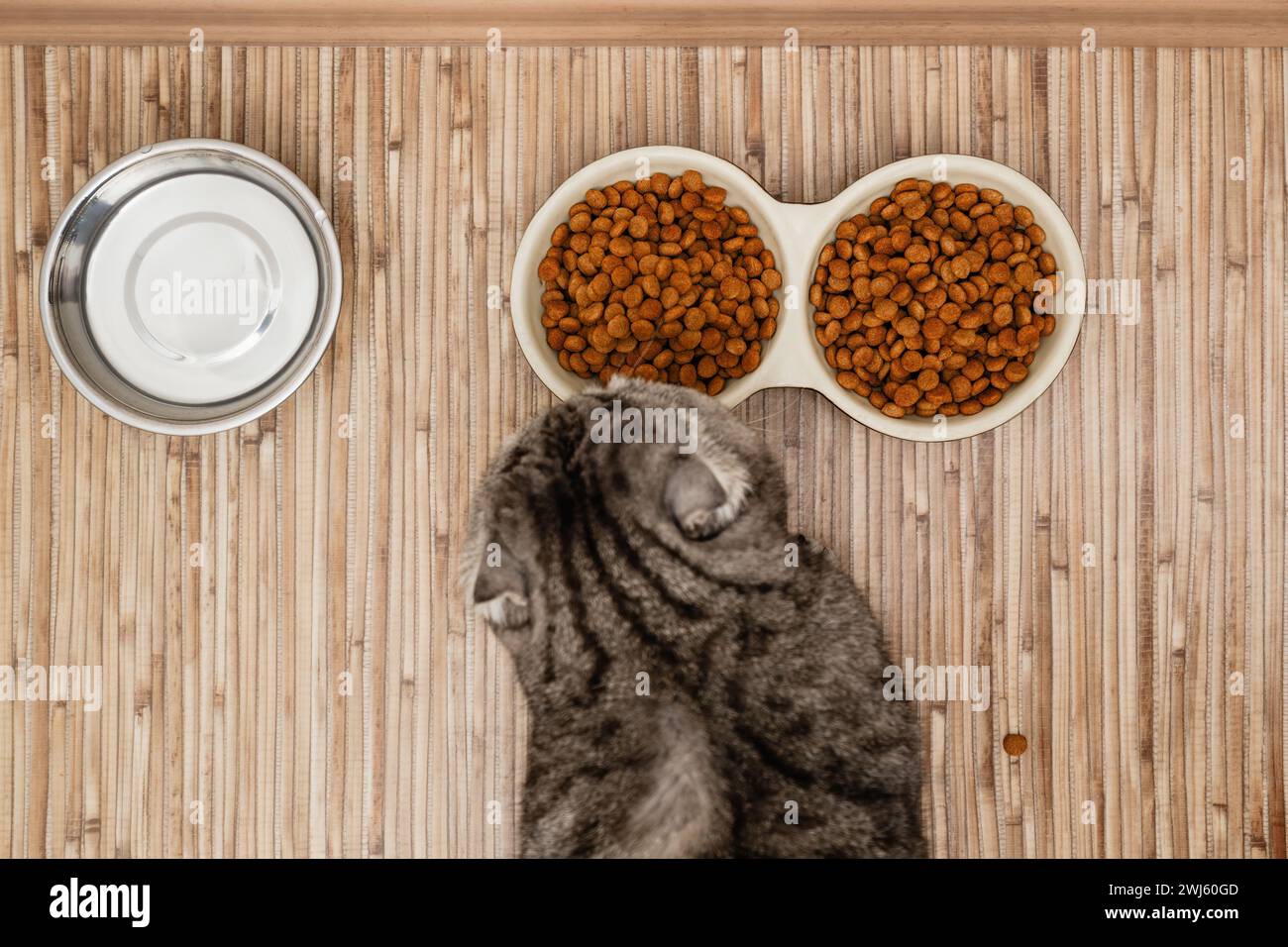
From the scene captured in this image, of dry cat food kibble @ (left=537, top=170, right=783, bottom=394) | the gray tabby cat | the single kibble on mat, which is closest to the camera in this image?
the gray tabby cat

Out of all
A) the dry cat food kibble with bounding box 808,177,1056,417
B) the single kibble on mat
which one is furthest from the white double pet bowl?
the single kibble on mat

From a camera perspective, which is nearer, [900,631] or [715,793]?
[715,793]

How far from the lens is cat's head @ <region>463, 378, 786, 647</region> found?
90 cm

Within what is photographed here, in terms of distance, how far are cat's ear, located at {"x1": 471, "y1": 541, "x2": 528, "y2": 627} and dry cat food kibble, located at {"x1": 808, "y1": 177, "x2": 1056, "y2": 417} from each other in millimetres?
564

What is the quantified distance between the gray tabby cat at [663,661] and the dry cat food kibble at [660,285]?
0.65ft

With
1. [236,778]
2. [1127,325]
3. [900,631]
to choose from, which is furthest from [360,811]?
[1127,325]

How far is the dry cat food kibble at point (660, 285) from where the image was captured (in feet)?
3.72

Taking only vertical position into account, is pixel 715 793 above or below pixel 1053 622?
below

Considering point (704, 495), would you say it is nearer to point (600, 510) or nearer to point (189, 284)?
point (600, 510)

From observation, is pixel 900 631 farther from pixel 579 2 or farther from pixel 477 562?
pixel 579 2

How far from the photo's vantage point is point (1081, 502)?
1.27 metres

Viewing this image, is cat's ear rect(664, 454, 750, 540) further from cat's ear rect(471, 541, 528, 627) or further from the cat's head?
cat's ear rect(471, 541, 528, 627)

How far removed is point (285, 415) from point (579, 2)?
779mm

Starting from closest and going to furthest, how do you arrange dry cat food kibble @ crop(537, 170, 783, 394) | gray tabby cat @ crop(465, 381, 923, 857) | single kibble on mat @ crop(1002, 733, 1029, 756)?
gray tabby cat @ crop(465, 381, 923, 857), dry cat food kibble @ crop(537, 170, 783, 394), single kibble on mat @ crop(1002, 733, 1029, 756)
